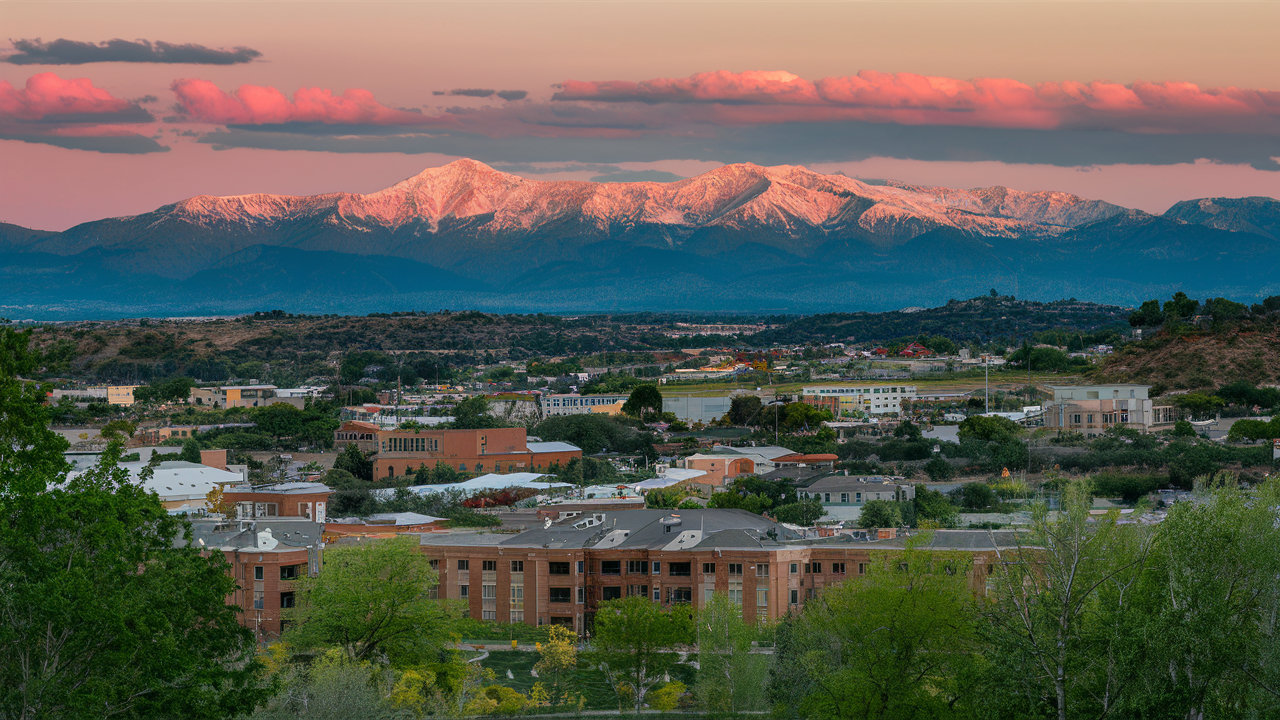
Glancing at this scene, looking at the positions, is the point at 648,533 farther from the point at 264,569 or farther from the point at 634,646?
the point at 264,569

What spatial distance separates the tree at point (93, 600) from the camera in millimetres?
24219

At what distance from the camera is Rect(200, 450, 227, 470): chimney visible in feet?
272

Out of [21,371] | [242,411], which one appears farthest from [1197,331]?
[21,371]

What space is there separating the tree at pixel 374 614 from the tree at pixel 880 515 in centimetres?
2215

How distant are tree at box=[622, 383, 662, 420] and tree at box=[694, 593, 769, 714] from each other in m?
75.5

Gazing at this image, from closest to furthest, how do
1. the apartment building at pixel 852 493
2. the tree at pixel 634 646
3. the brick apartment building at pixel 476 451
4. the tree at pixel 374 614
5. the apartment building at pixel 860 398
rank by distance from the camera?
the tree at pixel 374 614, the tree at pixel 634 646, the apartment building at pixel 852 493, the brick apartment building at pixel 476 451, the apartment building at pixel 860 398

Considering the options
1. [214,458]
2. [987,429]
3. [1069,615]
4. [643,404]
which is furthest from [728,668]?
[643,404]

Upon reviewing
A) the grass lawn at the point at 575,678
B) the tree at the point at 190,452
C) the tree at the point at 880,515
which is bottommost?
the grass lawn at the point at 575,678

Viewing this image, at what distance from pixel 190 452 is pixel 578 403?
140 ft

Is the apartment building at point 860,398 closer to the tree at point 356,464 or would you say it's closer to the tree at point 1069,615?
the tree at point 356,464

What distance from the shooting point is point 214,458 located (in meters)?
83.6

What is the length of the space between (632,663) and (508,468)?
47771mm

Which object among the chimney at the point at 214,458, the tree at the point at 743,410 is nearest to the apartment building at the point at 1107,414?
the tree at the point at 743,410

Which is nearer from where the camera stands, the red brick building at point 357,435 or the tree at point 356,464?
the tree at point 356,464
